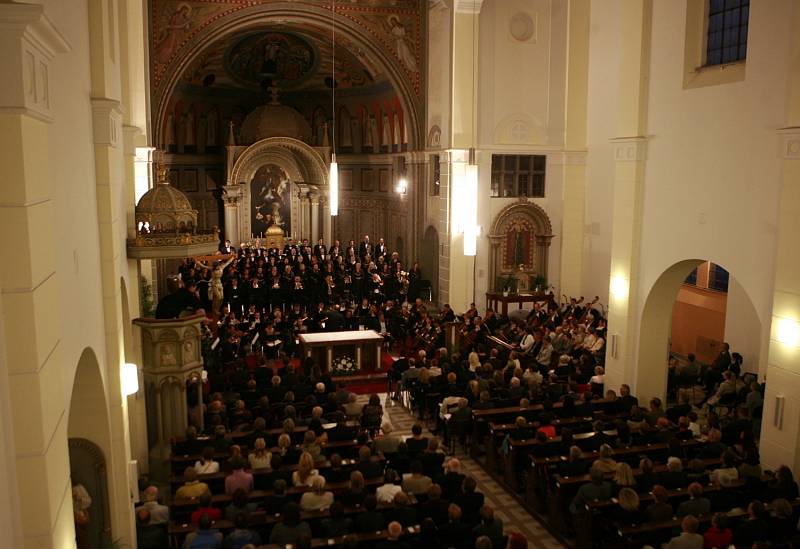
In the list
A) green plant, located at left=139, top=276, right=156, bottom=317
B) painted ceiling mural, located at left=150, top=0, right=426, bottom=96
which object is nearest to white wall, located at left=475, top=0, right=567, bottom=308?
painted ceiling mural, located at left=150, top=0, right=426, bottom=96

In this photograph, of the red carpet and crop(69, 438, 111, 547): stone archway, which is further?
the red carpet

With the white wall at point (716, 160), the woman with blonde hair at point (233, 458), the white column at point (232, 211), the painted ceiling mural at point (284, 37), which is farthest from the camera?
the white column at point (232, 211)

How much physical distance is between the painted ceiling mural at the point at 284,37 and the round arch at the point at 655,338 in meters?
12.3

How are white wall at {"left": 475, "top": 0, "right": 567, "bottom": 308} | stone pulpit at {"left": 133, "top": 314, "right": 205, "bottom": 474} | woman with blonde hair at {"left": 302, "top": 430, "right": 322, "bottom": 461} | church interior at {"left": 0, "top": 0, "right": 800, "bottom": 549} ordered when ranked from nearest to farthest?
church interior at {"left": 0, "top": 0, "right": 800, "bottom": 549} → woman with blonde hair at {"left": 302, "top": 430, "right": 322, "bottom": 461} → stone pulpit at {"left": 133, "top": 314, "right": 205, "bottom": 474} → white wall at {"left": 475, "top": 0, "right": 567, "bottom": 308}

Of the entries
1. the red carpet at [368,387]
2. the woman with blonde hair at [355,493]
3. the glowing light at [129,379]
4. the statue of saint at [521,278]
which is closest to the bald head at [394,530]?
the woman with blonde hair at [355,493]

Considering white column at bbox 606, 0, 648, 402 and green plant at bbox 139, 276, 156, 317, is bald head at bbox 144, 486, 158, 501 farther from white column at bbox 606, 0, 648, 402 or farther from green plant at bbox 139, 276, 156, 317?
white column at bbox 606, 0, 648, 402

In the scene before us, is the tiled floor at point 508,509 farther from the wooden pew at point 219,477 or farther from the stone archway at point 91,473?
the stone archway at point 91,473

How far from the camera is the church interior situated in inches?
233

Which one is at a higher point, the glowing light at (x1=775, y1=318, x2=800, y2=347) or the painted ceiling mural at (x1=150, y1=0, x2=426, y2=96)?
the painted ceiling mural at (x1=150, y1=0, x2=426, y2=96)

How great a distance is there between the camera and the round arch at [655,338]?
13.1 metres

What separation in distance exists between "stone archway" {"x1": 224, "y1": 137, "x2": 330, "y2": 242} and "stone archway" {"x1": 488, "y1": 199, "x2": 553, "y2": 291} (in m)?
9.82

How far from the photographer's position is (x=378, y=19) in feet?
74.0

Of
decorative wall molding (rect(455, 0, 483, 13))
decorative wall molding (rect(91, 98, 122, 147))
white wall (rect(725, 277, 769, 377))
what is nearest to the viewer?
decorative wall molding (rect(91, 98, 122, 147))

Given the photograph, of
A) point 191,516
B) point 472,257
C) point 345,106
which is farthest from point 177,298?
point 345,106
